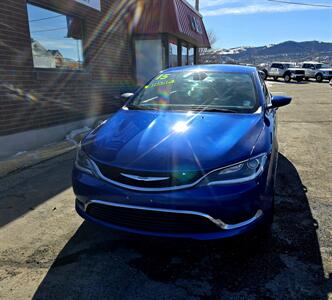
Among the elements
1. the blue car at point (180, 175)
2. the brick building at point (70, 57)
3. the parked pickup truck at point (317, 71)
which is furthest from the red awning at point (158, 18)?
the parked pickup truck at point (317, 71)

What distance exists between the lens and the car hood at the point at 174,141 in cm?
259

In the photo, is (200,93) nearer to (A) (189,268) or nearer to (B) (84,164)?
(B) (84,164)

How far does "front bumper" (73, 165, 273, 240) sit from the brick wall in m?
3.46

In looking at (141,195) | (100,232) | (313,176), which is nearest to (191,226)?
(141,195)

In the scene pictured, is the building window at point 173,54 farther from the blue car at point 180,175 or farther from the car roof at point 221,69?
the blue car at point 180,175

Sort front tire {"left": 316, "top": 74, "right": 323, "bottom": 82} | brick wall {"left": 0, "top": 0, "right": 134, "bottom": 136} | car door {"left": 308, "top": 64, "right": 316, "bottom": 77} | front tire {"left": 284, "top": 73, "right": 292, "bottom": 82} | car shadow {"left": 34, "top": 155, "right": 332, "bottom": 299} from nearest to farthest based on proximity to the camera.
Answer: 1. car shadow {"left": 34, "top": 155, "right": 332, "bottom": 299}
2. brick wall {"left": 0, "top": 0, "right": 134, "bottom": 136}
3. front tire {"left": 316, "top": 74, "right": 323, "bottom": 82}
4. car door {"left": 308, "top": 64, "right": 316, "bottom": 77}
5. front tire {"left": 284, "top": 73, "right": 292, "bottom": 82}

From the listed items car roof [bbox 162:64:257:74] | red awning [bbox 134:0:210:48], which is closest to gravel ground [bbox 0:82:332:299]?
car roof [bbox 162:64:257:74]

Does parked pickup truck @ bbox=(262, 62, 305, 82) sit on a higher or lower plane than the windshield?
lower

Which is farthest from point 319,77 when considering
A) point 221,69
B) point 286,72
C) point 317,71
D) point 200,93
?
point 200,93

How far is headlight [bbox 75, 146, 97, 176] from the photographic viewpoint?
2.83 meters

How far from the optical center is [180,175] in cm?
250

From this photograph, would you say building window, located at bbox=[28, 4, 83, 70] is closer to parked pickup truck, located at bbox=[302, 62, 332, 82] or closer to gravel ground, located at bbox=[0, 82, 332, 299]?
gravel ground, located at bbox=[0, 82, 332, 299]

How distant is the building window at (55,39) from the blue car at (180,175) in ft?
13.8

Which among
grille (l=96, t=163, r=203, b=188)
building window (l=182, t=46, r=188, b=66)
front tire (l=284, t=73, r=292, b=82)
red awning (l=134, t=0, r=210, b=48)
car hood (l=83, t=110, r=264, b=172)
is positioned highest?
red awning (l=134, t=0, r=210, b=48)
